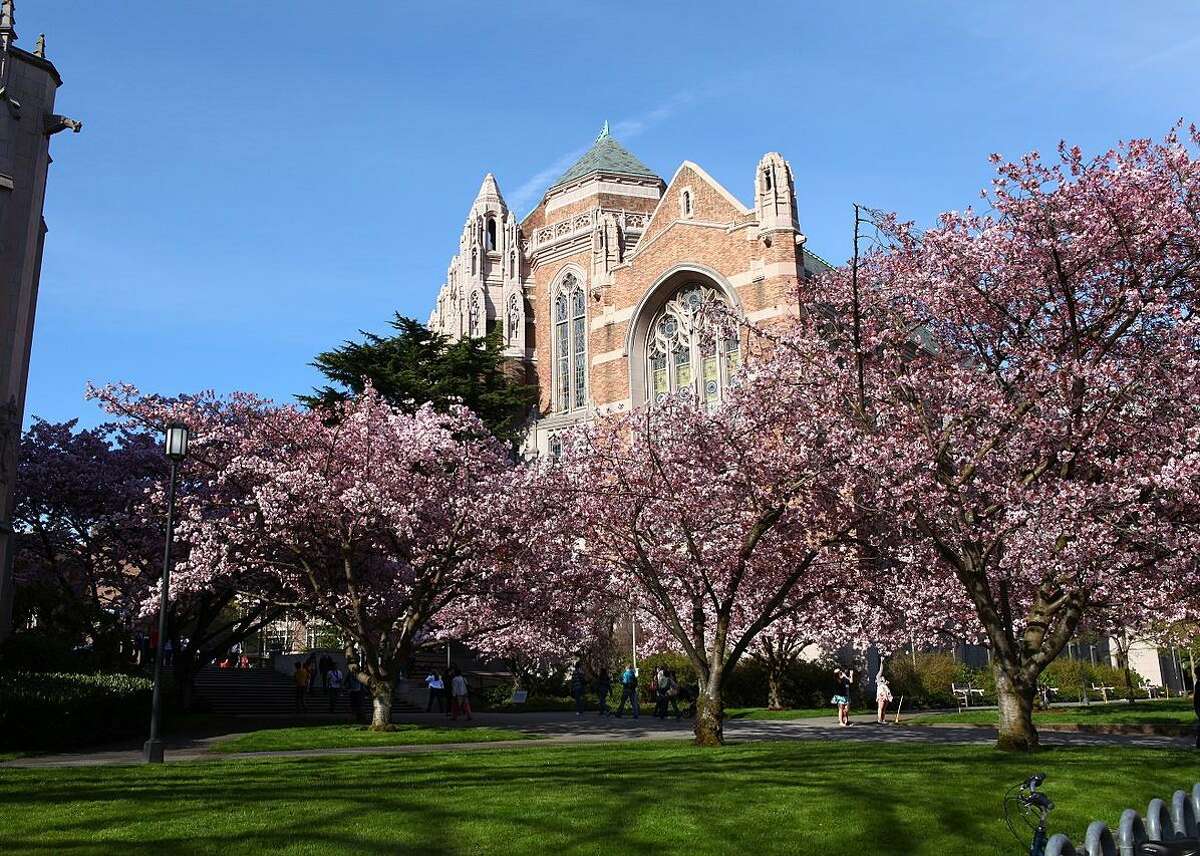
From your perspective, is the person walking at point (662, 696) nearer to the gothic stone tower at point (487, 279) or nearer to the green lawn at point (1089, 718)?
the green lawn at point (1089, 718)

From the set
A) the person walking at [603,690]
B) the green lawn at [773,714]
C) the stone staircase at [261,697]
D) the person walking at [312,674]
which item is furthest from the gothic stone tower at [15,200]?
the green lawn at [773,714]

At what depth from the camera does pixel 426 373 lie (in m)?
45.4

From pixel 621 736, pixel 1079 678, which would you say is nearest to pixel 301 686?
pixel 621 736

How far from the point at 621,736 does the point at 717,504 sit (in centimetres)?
676

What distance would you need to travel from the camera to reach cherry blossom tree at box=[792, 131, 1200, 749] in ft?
50.5

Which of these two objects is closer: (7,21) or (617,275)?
(7,21)

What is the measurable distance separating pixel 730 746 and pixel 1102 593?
6409mm

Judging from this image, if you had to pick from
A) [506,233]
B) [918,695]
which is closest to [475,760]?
[918,695]

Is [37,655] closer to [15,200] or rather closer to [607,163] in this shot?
[15,200]

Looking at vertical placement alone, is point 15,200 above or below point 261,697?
above

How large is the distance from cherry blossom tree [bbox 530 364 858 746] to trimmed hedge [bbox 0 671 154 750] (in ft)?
29.4

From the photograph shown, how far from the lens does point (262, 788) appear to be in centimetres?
1145

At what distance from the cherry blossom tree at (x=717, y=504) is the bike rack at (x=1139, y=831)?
28.3ft

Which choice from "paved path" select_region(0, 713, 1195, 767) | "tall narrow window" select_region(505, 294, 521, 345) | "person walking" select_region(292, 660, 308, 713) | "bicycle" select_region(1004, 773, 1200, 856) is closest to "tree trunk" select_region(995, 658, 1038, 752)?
"paved path" select_region(0, 713, 1195, 767)
